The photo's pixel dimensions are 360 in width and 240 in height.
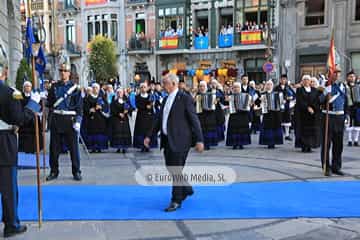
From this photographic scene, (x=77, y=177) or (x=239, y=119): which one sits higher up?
(x=239, y=119)

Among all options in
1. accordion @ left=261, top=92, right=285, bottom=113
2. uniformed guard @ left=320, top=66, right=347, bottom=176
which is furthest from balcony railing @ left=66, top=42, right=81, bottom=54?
uniformed guard @ left=320, top=66, right=347, bottom=176

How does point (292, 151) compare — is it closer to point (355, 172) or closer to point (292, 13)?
point (355, 172)

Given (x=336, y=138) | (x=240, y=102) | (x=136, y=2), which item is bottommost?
(x=336, y=138)

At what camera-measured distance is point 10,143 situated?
4895 mm

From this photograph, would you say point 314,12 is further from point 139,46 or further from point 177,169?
point 177,169

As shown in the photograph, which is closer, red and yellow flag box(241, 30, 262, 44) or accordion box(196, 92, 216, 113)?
accordion box(196, 92, 216, 113)

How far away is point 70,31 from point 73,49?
2.32m

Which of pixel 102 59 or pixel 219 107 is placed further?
pixel 102 59

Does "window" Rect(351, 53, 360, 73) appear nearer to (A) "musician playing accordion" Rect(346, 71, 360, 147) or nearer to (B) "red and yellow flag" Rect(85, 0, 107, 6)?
(A) "musician playing accordion" Rect(346, 71, 360, 147)

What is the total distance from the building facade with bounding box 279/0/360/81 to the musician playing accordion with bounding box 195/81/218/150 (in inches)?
614

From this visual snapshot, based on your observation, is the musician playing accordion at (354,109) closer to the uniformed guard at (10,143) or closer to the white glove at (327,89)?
the white glove at (327,89)

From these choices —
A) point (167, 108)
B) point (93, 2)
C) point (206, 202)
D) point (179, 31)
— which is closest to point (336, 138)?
point (206, 202)

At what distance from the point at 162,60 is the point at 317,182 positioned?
30.0 m

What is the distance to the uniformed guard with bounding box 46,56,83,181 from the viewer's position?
7.72 meters
